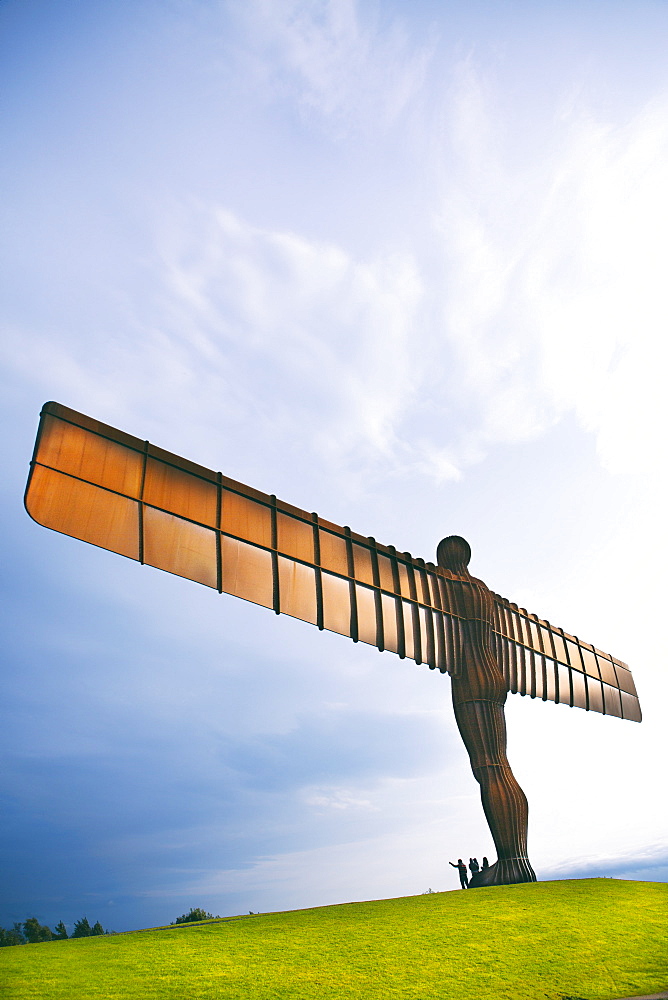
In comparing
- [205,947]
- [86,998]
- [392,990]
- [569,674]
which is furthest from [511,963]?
[569,674]

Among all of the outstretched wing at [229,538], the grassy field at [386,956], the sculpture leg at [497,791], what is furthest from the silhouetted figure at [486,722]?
the grassy field at [386,956]

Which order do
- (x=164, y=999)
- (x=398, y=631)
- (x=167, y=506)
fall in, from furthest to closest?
(x=398, y=631) < (x=167, y=506) < (x=164, y=999)

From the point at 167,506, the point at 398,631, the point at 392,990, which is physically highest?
the point at 167,506

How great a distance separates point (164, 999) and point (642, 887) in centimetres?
984

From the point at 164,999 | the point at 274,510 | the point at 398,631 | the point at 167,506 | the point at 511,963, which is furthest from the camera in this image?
the point at 398,631

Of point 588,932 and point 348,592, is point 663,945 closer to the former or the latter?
point 588,932

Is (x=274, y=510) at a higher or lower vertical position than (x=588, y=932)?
higher

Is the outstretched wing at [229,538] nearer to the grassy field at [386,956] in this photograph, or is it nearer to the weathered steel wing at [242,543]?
the weathered steel wing at [242,543]

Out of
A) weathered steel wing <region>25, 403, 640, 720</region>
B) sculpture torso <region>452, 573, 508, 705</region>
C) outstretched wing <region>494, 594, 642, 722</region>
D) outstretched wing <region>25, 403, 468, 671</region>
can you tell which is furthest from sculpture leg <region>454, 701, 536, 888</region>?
outstretched wing <region>494, 594, 642, 722</region>

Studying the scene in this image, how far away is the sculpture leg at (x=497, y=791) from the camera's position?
1312 cm

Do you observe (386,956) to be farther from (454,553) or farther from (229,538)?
(454,553)

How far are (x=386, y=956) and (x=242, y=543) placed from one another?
620 centimetres

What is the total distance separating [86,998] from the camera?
23.0 feet

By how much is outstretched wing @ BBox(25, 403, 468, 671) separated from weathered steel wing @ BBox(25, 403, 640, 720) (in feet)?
0.06
